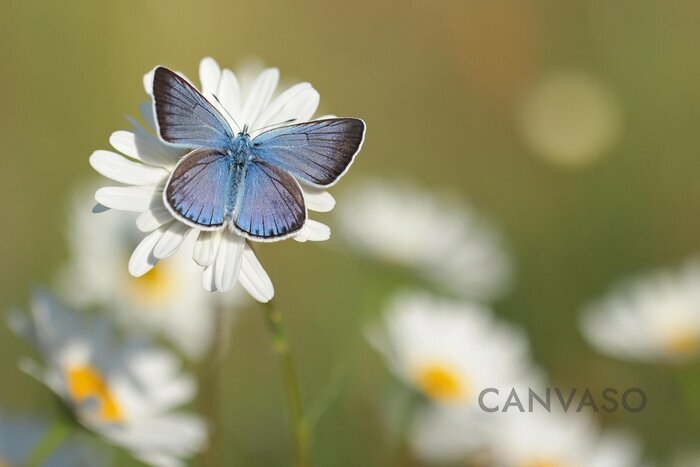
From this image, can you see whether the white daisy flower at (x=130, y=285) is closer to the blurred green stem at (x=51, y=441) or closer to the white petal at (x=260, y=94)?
the blurred green stem at (x=51, y=441)

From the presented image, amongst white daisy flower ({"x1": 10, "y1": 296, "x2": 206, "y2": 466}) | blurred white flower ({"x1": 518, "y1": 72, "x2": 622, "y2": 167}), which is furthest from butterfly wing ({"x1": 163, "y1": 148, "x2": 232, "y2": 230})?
blurred white flower ({"x1": 518, "y1": 72, "x2": 622, "y2": 167})

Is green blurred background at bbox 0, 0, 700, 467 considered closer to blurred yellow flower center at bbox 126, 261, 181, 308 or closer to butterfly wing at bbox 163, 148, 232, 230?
blurred yellow flower center at bbox 126, 261, 181, 308

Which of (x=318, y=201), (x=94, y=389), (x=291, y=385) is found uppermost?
(x=318, y=201)

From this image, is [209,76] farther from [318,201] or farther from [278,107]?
[318,201]

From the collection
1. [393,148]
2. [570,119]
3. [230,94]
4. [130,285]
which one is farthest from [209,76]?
[393,148]

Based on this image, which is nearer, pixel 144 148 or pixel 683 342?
pixel 144 148

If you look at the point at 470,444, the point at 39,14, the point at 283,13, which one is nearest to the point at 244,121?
the point at 470,444
